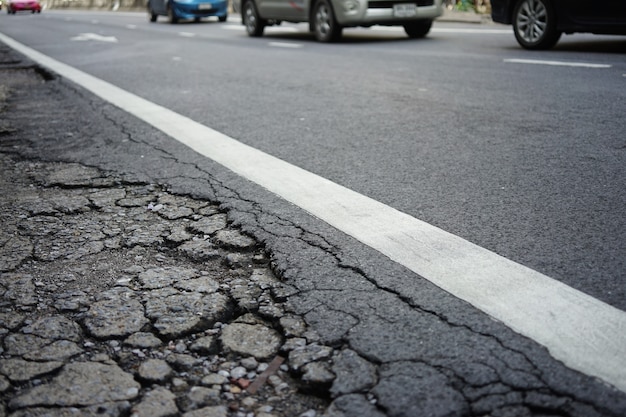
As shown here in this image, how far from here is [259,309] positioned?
2299 mm

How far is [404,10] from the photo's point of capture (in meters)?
11.9

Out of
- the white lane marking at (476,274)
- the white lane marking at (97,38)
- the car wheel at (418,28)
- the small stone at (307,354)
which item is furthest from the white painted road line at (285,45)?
the small stone at (307,354)

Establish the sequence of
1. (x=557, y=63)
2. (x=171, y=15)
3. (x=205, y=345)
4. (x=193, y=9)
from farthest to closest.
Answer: (x=171, y=15)
(x=193, y=9)
(x=557, y=63)
(x=205, y=345)

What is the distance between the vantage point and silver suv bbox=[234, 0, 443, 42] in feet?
38.5

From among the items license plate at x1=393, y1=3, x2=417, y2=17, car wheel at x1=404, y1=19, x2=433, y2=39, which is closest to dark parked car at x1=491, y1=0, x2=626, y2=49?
license plate at x1=393, y1=3, x2=417, y2=17

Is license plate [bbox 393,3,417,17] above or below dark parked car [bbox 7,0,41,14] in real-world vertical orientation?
below

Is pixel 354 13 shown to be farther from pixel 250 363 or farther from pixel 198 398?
pixel 198 398

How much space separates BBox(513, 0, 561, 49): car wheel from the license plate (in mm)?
2713

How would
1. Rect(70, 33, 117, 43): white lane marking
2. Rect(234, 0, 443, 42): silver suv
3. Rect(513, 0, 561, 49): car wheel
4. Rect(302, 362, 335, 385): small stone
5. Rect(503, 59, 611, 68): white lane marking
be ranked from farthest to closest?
Rect(70, 33, 117, 43): white lane marking → Rect(234, 0, 443, 42): silver suv → Rect(513, 0, 561, 49): car wheel → Rect(503, 59, 611, 68): white lane marking → Rect(302, 362, 335, 385): small stone

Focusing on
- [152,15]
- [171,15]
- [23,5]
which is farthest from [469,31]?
[23,5]

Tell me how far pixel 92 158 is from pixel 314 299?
257cm

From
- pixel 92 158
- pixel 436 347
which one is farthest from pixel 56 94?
pixel 436 347

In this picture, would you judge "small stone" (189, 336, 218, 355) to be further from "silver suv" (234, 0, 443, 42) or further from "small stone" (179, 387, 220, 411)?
"silver suv" (234, 0, 443, 42)

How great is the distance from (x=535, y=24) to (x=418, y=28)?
3.80 m
